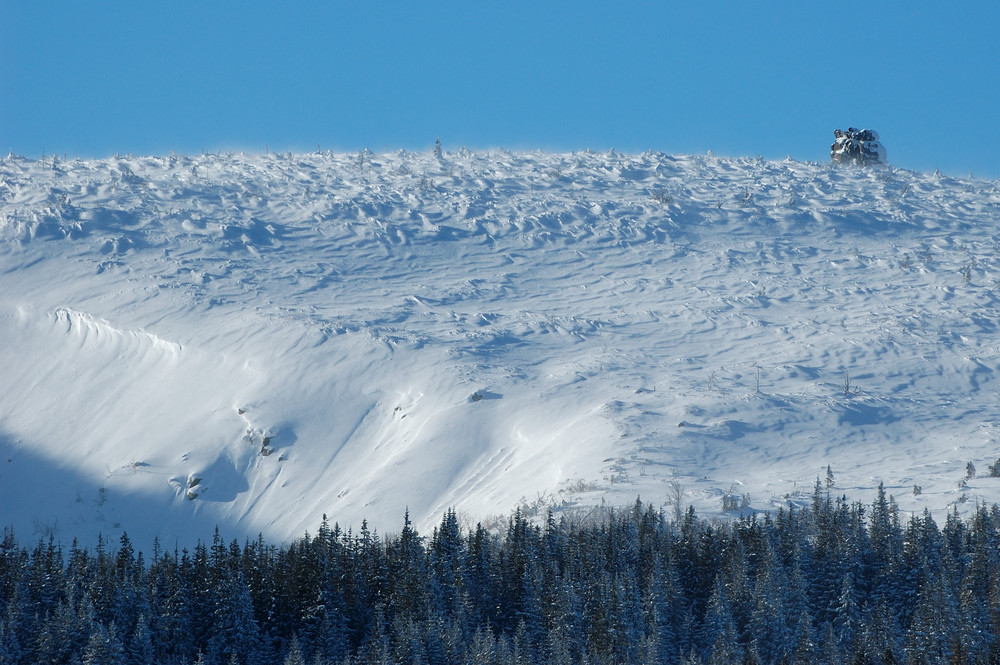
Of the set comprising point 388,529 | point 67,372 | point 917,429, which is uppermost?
point 67,372

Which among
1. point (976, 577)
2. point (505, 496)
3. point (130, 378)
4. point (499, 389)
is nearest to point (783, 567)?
point (976, 577)

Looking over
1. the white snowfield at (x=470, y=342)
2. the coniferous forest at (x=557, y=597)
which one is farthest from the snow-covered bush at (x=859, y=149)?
the coniferous forest at (x=557, y=597)

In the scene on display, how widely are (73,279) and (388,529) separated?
3283 cm

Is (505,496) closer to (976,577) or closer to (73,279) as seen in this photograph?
(976,577)

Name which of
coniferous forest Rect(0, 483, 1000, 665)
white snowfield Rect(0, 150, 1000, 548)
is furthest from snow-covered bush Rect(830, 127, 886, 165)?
coniferous forest Rect(0, 483, 1000, 665)

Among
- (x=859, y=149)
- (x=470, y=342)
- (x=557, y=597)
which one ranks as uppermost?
(x=859, y=149)

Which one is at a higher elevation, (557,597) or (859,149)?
(859,149)

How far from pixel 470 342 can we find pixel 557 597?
2587 centimetres

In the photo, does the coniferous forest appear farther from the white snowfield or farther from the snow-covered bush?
the snow-covered bush

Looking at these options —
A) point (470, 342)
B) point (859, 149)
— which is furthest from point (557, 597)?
point (859, 149)

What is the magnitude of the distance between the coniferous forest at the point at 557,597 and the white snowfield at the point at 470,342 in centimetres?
352

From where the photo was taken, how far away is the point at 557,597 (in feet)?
121

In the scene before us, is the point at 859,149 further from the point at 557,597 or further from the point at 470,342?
the point at 557,597

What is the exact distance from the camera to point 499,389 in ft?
181
